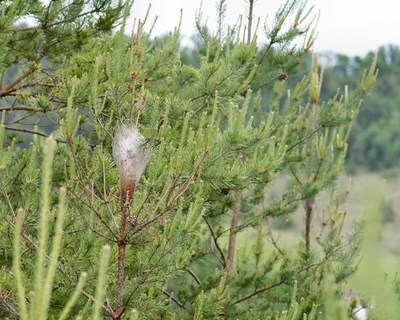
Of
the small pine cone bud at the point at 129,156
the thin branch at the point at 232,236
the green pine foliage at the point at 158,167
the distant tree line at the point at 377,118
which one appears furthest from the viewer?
the distant tree line at the point at 377,118

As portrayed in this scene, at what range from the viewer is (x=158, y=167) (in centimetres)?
331

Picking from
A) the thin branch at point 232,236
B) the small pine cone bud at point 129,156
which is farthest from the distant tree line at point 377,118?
the small pine cone bud at point 129,156

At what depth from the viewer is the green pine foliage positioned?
11.0 feet

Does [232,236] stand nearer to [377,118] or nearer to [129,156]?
[129,156]

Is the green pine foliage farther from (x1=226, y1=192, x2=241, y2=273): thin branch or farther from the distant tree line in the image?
the distant tree line

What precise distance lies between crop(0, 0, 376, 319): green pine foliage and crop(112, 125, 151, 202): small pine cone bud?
0.03 meters

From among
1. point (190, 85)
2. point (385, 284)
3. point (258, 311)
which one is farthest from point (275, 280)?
point (385, 284)

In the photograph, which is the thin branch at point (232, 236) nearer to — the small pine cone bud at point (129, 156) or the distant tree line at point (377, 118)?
the small pine cone bud at point (129, 156)

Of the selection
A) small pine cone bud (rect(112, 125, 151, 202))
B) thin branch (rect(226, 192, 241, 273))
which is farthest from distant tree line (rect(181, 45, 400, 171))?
small pine cone bud (rect(112, 125, 151, 202))

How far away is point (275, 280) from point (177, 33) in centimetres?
261

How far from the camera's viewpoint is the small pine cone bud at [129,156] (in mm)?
3062

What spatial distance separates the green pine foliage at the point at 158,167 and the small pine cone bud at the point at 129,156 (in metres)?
0.03

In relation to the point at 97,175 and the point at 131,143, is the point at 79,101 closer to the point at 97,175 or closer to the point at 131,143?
the point at 97,175

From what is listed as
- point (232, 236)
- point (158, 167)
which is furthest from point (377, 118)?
point (158, 167)
